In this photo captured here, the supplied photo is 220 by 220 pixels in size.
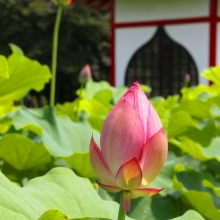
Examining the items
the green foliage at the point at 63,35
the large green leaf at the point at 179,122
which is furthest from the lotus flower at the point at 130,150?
the green foliage at the point at 63,35

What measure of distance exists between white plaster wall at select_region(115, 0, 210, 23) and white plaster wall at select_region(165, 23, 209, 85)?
129mm

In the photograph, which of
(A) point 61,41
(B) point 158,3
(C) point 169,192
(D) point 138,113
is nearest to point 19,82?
(C) point 169,192

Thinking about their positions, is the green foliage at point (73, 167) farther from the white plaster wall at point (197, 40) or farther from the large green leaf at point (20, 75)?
the white plaster wall at point (197, 40)

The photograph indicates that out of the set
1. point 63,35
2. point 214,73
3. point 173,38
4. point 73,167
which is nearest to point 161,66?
point 173,38

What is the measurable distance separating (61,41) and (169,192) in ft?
46.6

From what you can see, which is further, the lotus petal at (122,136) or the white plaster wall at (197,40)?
the white plaster wall at (197,40)

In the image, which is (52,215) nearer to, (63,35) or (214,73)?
(214,73)

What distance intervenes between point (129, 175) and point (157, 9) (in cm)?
588

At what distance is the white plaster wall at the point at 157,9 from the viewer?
19.4ft

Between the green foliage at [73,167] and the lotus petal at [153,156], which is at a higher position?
the lotus petal at [153,156]

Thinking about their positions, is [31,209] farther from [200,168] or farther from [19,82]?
[200,168]

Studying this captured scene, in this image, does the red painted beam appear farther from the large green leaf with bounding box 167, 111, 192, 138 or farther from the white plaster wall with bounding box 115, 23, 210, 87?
the large green leaf with bounding box 167, 111, 192, 138

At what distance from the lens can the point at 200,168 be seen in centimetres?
104

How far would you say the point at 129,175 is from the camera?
0.38m
